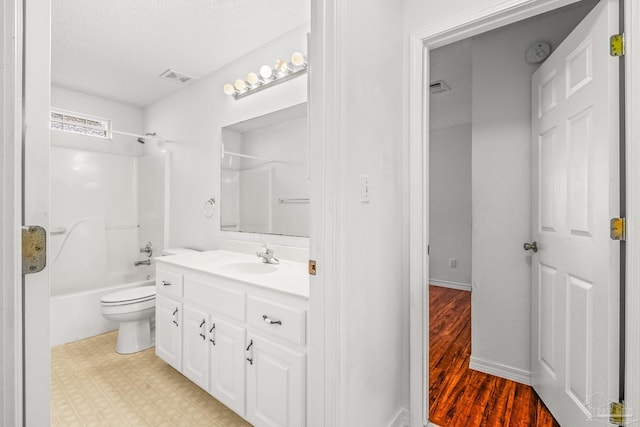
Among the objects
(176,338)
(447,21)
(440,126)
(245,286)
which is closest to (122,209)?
(176,338)

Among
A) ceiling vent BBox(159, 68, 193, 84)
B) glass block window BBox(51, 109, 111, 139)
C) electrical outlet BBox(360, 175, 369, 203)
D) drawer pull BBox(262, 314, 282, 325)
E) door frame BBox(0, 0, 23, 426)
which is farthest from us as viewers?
glass block window BBox(51, 109, 111, 139)

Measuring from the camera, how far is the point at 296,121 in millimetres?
2170

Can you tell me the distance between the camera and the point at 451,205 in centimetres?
451

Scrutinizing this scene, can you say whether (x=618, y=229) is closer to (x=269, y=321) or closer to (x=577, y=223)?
(x=577, y=223)

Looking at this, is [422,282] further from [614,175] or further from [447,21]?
[447,21]

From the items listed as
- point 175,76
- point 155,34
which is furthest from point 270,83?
point 175,76

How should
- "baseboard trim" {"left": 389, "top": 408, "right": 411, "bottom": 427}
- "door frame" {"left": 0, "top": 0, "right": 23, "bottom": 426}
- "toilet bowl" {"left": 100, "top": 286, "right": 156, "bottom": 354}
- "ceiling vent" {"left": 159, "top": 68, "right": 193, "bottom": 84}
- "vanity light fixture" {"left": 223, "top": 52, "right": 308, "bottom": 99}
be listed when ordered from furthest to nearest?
1. "ceiling vent" {"left": 159, "top": 68, "right": 193, "bottom": 84}
2. "toilet bowl" {"left": 100, "top": 286, "right": 156, "bottom": 354}
3. "vanity light fixture" {"left": 223, "top": 52, "right": 308, "bottom": 99}
4. "baseboard trim" {"left": 389, "top": 408, "right": 411, "bottom": 427}
5. "door frame" {"left": 0, "top": 0, "right": 23, "bottom": 426}

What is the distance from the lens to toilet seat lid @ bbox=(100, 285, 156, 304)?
7.69 ft

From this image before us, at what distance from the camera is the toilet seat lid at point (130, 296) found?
7.69 feet

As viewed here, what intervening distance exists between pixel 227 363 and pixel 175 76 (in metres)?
2.61

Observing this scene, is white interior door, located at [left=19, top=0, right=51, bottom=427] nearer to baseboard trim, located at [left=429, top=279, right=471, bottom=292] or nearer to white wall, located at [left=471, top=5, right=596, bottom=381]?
white wall, located at [left=471, top=5, right=596, bottom=381]

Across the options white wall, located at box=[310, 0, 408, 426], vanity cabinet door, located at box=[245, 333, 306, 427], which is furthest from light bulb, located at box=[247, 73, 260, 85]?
vanity cabinet door, located at box=[245, 333, 306, 427]

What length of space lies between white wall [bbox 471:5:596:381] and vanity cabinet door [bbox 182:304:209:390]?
1.79m

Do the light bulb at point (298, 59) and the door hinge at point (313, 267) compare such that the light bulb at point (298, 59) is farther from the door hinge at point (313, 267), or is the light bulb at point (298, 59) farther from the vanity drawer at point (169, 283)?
the vanity drawer at point (169, 283)
